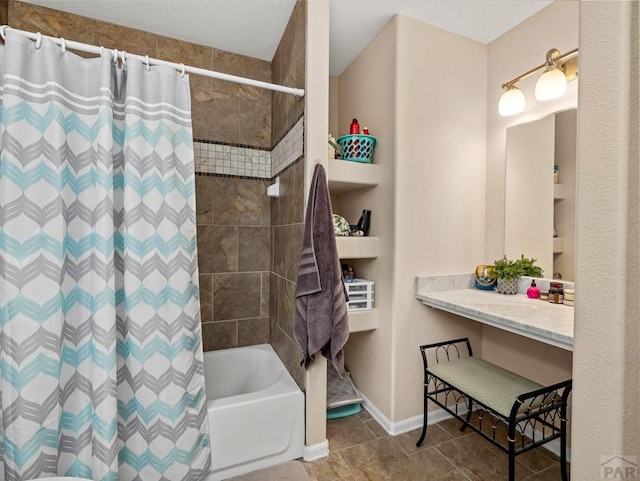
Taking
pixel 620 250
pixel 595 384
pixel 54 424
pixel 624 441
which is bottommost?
pixel 54 424

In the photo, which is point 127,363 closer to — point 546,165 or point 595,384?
point 595,384

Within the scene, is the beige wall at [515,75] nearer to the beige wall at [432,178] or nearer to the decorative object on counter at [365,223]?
the beige wall at [432,178]

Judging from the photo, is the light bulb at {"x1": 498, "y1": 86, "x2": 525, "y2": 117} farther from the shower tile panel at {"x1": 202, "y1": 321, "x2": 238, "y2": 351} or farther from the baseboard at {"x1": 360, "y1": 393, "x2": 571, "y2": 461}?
the shower tile panel at {"x1": 202, "y1": 321, "x2": 238, "y2": 351}

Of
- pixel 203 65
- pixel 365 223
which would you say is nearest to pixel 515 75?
pixel 365 223

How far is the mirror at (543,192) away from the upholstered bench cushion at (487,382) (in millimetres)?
676

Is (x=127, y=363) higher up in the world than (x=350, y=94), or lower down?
lower down

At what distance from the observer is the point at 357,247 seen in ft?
6.31

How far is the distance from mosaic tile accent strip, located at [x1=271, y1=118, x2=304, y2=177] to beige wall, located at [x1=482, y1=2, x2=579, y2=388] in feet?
4.47

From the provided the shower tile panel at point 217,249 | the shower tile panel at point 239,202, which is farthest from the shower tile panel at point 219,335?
the shower tile panel at point 239,202

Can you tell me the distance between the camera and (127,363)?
1313mm

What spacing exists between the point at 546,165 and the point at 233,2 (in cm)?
211

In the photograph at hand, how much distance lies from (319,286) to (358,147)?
974mm

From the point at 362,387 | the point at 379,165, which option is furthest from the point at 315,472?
the point at 379,165

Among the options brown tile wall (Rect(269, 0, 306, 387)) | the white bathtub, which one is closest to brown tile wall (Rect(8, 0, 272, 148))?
brown tile wall (Rect(269, 0, 306, 387))
